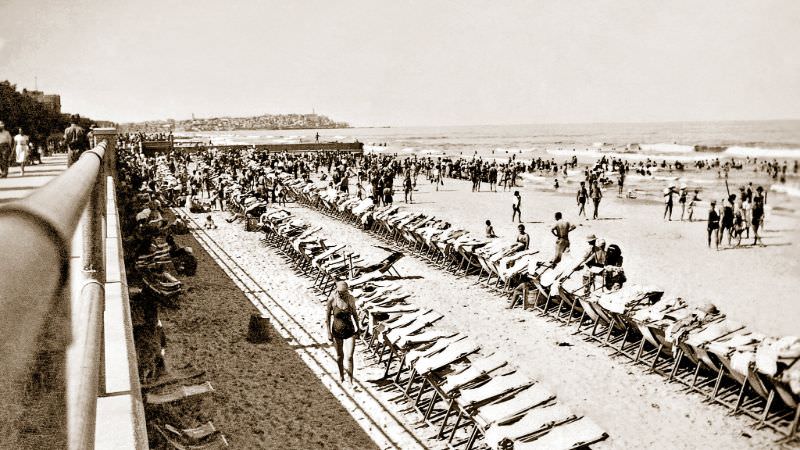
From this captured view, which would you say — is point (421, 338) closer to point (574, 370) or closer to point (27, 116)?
point (574, 370)

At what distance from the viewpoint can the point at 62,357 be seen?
37.6 inches

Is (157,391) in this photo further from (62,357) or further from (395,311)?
(62,357)

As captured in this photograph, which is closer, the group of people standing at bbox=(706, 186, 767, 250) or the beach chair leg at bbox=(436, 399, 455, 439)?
the beach chair leg at bbox=(436, 399, 455, 439)

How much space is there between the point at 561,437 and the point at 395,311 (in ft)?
14.3

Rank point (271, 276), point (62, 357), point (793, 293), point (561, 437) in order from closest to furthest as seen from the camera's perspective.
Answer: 1. point (62, 357)
2. point (561, 437)
3. point (793, 293)
4. point (271, 276)

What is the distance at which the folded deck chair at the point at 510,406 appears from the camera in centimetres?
668

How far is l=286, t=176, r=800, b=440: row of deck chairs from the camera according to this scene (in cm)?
741

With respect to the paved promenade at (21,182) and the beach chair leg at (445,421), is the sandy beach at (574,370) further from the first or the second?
the paved promenade at (21,182)

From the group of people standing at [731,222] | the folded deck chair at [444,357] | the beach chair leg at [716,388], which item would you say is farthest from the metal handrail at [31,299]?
the group of people standing at [731,222]

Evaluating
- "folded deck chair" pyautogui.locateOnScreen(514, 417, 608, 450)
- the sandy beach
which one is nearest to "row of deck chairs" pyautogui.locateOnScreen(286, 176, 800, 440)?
the sandy beach

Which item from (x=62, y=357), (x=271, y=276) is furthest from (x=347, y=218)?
(x=62, y=357)

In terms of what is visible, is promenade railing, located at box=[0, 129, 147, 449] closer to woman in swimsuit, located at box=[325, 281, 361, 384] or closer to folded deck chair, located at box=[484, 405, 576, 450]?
folded deck chair, located at box=[484, 405, 576, 450]

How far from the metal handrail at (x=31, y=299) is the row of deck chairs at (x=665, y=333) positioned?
7.16 metres

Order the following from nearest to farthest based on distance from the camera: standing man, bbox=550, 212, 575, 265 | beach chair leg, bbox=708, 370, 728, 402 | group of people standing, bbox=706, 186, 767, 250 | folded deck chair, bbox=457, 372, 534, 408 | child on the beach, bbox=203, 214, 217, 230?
folded deck chair, bbox=457, 372, 534, 408
beach chair leg, bbox=708, 370, 728, 402
standing man, bbox=550, 212, 575, 265
group of people standing, bbox=706, 186, 767, 250
child on the beach, bbox=203, 214, 217, 230
